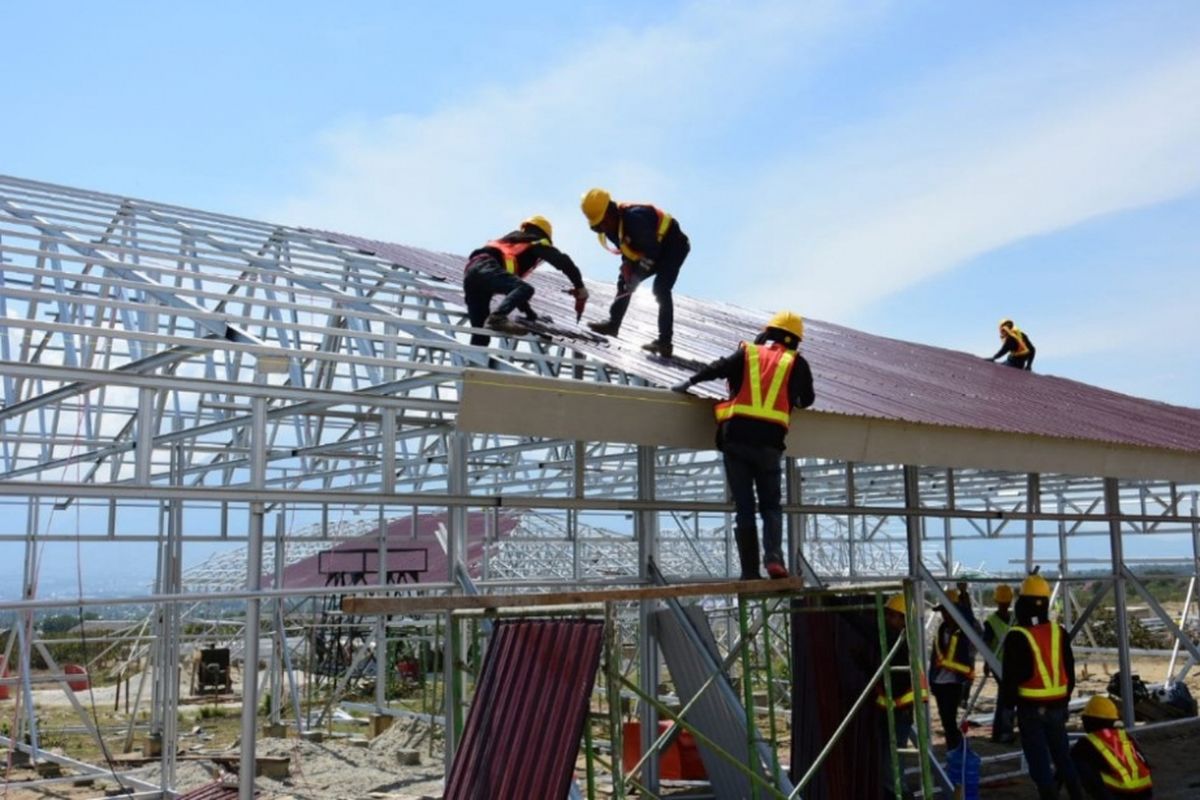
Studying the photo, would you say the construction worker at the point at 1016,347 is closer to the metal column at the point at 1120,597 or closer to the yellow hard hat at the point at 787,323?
the metal column at the point at 1120,597

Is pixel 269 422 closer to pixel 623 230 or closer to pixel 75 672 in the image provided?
pixel 623 230

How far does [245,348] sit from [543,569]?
23153 mm

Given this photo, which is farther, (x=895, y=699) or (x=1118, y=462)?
(x=1118, y=462)

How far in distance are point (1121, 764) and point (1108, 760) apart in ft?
0.29

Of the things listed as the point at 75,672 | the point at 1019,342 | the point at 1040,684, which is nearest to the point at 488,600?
the point at 1040,684

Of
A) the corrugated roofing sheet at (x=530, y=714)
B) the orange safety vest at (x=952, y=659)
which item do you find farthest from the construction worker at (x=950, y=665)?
the corrugated roofing sheet at (x=530, y=714)

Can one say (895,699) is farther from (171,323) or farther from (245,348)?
(171,323)

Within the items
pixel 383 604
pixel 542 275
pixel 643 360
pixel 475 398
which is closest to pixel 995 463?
pixel 643 360

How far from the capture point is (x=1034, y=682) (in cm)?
901

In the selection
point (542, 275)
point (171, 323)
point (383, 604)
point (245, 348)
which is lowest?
point (383, 604)

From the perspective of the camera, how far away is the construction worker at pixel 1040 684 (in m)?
8.99

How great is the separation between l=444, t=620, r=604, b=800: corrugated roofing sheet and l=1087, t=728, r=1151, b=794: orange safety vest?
5.07 metres

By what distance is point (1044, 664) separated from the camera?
29.6 feet

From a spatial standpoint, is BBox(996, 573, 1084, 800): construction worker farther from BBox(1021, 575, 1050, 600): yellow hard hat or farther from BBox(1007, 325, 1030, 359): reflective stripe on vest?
BBox(1007, 325, 1030, 359): reflective stripe on vest
